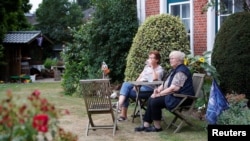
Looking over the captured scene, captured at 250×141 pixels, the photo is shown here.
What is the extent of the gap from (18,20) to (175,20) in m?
18.0

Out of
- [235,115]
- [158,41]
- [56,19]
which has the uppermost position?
[56,19]

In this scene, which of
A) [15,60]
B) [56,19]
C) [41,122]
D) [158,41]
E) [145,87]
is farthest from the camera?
[56,19]

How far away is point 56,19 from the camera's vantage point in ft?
129

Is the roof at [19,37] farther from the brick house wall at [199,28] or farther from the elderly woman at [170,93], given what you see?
the elderly woman at [170,93]

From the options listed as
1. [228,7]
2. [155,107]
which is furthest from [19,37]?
[155,107]

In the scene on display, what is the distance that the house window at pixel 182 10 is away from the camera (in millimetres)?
11609

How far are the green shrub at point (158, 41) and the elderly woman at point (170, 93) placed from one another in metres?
3.52

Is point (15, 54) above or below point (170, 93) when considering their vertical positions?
above

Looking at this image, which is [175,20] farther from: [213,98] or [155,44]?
[213,98]

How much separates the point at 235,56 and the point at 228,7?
127 inches

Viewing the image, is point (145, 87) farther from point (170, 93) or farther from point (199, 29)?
point (199, 29)

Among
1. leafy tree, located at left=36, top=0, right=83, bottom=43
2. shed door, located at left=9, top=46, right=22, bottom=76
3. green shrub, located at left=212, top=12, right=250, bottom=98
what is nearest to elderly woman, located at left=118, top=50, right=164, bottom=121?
green shrub, located at left=212, top=12, right=250, bottom=98

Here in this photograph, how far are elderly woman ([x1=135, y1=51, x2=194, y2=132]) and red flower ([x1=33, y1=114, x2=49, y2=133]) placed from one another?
3.98m

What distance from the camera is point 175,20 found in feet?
35.0
